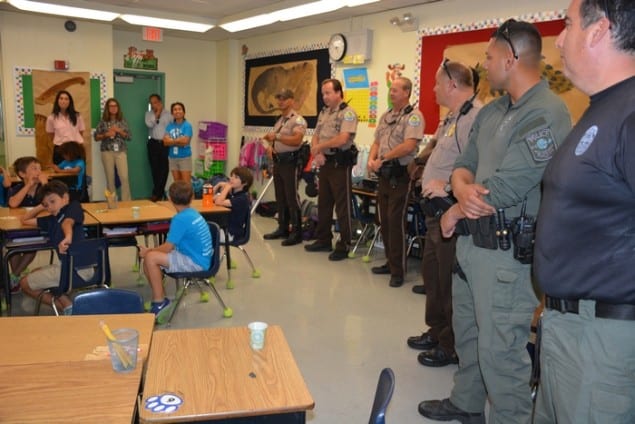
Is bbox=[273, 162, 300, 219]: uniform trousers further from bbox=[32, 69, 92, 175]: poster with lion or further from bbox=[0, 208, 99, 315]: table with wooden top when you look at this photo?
bbox=[32, 69, 92, 175]: poster with lion

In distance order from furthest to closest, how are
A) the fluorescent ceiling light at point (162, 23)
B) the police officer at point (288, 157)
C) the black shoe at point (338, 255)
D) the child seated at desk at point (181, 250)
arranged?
the fluorescent ceiling light at point (162, 23), the police officer at point (288, 157), the black shoe at point (338, 255), the child seated at desk at point (181, 250)

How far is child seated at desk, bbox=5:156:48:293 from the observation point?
4.48 metres

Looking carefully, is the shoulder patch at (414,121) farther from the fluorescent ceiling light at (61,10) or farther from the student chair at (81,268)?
the fluorescent ceiling light at (61,10)

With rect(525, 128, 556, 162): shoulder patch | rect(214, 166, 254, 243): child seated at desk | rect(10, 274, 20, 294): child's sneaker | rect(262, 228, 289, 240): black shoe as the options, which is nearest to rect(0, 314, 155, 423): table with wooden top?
rect(525, 128, 556, 162): shoulder patch

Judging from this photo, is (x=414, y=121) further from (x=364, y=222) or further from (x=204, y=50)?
(x=204, y=50)

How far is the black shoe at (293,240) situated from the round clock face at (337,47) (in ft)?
8.19

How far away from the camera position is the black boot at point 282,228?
21.9 feet

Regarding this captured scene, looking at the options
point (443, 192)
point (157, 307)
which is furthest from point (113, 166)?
point (443, 192)

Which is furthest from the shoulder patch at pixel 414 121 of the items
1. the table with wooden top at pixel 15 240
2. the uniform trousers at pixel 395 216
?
the table with wooden top at pixel 15 240

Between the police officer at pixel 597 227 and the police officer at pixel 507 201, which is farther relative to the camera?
the police officer at pixel 507 201

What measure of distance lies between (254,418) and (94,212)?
335 cm

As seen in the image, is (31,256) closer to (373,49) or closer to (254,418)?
(254,418)

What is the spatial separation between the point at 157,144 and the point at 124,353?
312 inches

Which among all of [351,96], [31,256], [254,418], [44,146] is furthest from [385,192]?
[44,146]
